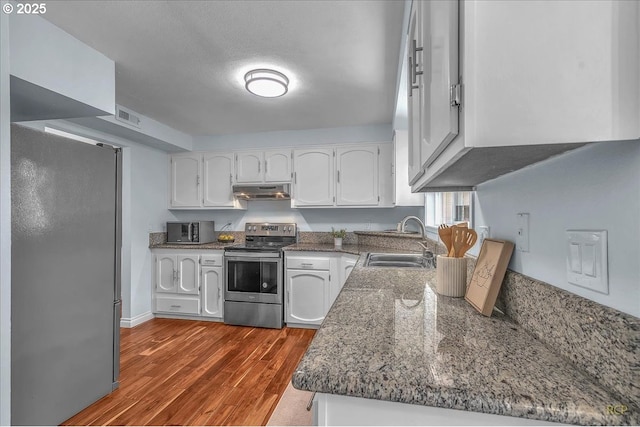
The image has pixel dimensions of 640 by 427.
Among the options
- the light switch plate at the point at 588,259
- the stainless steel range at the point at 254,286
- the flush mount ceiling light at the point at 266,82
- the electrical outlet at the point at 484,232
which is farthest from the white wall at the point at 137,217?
the light switch plate at the point at 588,259

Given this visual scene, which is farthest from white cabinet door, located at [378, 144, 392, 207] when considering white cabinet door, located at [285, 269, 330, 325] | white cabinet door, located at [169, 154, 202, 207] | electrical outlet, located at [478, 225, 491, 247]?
white cabinet door, located at [169, 154, 202, 207]

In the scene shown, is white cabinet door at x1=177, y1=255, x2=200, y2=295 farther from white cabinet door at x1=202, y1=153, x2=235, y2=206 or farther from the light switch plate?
the light switch plate

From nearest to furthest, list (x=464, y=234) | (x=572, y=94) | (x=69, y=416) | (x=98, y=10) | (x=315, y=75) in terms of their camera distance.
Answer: (x=572, y=94), (x=464, y=234), (x=98, y=10), (x=69, y=416), (x=315, y=75)

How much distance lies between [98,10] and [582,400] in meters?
2.37

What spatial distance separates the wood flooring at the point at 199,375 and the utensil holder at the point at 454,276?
1.38 m

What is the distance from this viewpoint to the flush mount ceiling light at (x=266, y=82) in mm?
2180

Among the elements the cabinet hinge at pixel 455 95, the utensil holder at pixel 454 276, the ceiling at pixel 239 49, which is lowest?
the utensil holder at pixel 454 276

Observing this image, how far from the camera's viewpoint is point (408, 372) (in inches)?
23.6

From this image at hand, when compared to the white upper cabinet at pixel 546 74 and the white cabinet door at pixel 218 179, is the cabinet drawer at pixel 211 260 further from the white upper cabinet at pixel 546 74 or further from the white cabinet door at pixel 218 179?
the white upper cabinet at pixel 546 74

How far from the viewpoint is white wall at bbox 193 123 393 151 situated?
357cm

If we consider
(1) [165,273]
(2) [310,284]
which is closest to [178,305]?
(1) [165,273]

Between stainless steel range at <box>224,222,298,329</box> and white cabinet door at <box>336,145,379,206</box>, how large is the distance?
1.01 metres

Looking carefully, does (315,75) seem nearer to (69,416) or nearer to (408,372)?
(408,372)

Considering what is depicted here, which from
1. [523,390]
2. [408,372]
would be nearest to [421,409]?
[408,372]
